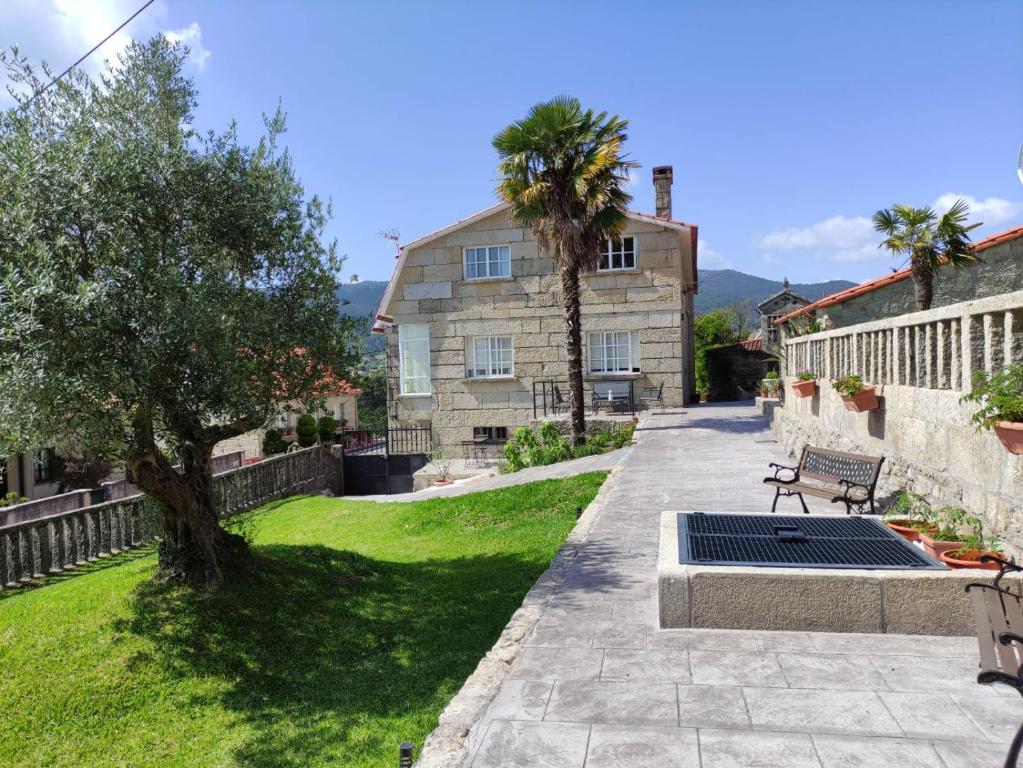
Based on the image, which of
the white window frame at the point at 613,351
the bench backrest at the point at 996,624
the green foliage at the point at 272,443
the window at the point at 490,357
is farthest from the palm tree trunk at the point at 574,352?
the bench backrest at the point at 996,624

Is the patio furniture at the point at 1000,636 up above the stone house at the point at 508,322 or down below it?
below

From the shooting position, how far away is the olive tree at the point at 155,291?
16.8ft

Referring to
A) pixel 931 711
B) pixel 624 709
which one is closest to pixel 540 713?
pixel 624 709

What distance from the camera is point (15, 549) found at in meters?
9.54

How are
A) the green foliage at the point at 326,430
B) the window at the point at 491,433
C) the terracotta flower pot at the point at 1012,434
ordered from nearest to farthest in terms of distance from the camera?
the terracotta flower pot at the point at 1012,434 → the window at the point at 491,433 → the green foliage at the point at 326,430

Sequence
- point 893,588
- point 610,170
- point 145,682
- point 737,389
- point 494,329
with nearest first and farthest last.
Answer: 1. point 893,588
2. point 145,682
3. point 610,170
4. point 494,329
5. point 737,389

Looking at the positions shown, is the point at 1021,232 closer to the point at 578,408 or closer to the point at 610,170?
the point at 610,170

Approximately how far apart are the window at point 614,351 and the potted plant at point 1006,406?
15.7 metres

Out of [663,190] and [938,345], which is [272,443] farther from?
[938,345]

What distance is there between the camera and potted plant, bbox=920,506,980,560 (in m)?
4.95

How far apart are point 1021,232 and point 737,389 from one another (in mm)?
17733

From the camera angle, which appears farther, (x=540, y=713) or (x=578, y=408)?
(x=578, y=408)

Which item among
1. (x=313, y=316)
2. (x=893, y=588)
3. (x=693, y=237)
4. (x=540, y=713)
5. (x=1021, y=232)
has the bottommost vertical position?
(x=540, y=713)

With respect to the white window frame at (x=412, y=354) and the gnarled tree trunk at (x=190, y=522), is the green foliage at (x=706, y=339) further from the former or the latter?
the gnarled tree trunk at (x=190, y=522)
